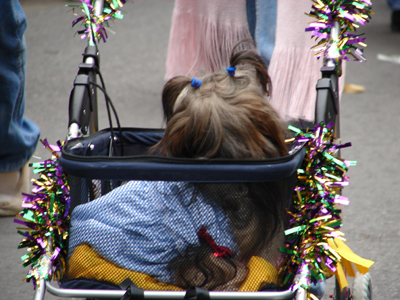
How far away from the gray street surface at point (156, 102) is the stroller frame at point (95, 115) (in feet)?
0.94

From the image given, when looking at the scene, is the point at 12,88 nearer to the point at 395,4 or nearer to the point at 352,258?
the point at 352,258

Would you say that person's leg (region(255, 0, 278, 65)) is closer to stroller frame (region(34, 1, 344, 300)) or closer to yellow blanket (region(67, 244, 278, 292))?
stroller frame (region(34, 1, 344, 300))

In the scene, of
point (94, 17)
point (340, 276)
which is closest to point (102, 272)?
point (340, 276)

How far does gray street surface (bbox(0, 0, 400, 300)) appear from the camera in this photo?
7.87ft

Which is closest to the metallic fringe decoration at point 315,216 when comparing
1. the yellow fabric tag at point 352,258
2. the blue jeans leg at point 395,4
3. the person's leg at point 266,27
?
the yellow fabric tag at point 352,258

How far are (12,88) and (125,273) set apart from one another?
1527 millimetres

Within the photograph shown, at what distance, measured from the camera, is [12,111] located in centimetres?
244

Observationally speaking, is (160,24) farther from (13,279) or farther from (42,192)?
(42,192)

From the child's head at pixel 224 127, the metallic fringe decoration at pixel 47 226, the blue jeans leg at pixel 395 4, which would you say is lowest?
the metallic fringe decoration at pixel 47 226

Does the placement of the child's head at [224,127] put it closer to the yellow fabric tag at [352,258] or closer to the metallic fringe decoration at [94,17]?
the yellow fabric tag at [352,258]

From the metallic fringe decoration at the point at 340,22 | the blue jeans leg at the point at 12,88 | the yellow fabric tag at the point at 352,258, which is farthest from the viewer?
the blue jeans leg at the point at 12,88

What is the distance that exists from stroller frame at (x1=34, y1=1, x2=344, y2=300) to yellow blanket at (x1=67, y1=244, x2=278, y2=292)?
41 millimetres

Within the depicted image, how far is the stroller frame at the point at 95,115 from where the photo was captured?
1.12 meters

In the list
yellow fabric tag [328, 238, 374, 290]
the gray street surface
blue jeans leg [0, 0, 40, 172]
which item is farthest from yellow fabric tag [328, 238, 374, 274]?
blue jeans leg [0, 0, 40, 172]
